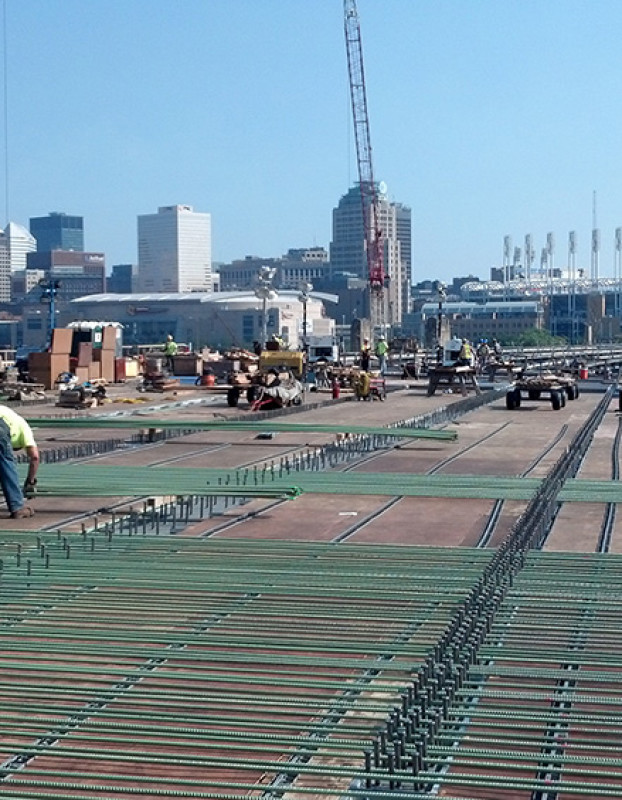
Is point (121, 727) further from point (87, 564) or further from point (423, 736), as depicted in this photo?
point (87, 564)

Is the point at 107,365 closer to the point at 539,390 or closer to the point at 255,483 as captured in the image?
the point at 539,390

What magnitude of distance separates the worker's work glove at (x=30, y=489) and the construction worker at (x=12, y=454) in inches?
8.3

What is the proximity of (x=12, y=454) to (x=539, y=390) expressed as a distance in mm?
21902

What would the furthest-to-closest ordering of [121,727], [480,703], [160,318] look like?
[160,318]
[480,703]
[121,727]

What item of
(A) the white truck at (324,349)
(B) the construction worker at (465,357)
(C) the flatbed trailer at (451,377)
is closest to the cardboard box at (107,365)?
(A) the white truck at (324,349)

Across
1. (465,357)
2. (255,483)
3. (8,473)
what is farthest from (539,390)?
(8,473)

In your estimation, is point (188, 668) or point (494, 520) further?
point (494, 520)

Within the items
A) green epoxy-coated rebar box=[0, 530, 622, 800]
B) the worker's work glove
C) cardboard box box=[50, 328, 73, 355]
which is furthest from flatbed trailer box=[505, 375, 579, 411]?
green epoxy-coated rebar box=[0, 530, 622, 800]

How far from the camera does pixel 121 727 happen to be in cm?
688

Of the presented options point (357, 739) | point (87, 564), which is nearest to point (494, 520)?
point (87, 564)

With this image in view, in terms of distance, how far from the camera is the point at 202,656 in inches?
327

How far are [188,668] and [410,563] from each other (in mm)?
3443

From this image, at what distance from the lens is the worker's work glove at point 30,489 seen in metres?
13.9

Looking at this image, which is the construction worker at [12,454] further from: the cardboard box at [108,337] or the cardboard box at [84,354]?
the cardboard box at [108,337]
